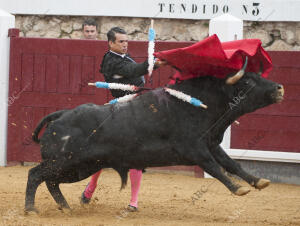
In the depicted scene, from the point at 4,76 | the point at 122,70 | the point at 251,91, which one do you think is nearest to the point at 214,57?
the point at 251,91

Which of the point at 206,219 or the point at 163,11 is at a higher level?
the point at 163,11

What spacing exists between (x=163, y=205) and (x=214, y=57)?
1.63 meters

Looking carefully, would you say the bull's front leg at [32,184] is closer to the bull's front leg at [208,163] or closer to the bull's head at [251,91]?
the bull's front leg at [208,163]

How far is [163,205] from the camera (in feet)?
19.3

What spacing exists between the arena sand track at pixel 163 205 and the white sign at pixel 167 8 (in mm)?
2522

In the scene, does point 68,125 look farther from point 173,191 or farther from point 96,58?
point 96,58

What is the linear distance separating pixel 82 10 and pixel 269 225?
5335 millimetres

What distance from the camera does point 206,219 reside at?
5.19 m

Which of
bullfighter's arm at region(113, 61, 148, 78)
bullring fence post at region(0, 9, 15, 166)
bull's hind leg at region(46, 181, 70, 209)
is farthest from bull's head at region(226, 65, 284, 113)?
bullring fence post at region(0, 9, 15, 166)

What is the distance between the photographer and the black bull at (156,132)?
4809 millimetres

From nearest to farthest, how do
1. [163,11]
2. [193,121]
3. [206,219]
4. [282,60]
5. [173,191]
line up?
[193,121] < [206,219] < [173,191] < [282,60] < [163,11]

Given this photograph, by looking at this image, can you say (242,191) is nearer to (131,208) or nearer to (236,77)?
(236,77)

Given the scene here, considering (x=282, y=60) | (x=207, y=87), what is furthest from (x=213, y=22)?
(x=207, y=87)

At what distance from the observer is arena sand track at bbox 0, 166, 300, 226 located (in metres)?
5.04
